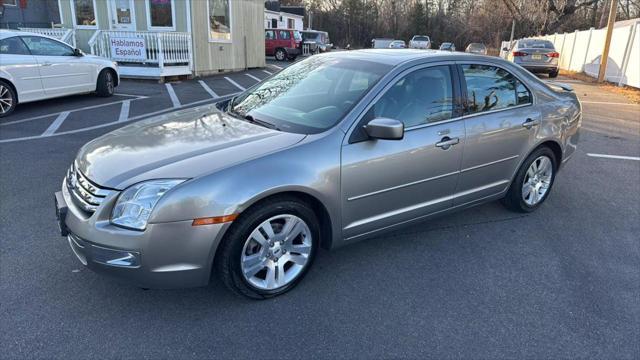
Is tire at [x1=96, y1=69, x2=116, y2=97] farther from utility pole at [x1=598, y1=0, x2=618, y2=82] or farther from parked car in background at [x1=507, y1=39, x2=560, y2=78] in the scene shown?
utility pole at [x1=598, y1=0, x2=618, y2=82]

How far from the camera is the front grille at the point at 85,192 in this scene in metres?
2.75

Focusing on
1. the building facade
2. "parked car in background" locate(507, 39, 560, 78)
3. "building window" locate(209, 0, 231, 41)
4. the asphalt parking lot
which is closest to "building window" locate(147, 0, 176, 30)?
the building facade

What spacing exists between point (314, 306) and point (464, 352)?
39.0 inches

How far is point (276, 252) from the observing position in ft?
10.1

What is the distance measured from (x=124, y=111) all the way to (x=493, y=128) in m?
7.73

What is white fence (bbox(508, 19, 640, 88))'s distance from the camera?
15953 mm

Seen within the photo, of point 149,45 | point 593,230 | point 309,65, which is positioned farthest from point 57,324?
point 149,45

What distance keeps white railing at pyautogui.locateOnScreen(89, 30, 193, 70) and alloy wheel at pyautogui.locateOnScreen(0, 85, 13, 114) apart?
234 inches

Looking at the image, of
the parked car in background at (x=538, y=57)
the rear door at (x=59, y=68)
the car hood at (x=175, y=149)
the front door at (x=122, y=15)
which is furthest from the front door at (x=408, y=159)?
the parked car in background at (x=538, y=57)

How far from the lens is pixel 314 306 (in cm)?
309

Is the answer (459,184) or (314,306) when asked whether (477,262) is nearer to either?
(459,184)

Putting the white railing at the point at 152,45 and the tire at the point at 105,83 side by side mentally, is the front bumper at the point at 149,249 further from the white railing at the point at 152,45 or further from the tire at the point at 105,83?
the white railing at the point at 152,45

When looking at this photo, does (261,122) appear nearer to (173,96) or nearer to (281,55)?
(173,96)

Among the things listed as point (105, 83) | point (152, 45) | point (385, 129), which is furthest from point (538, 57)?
point (385, 129)
